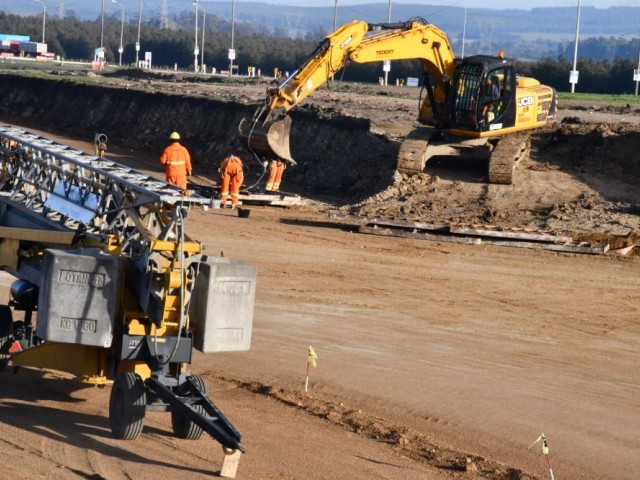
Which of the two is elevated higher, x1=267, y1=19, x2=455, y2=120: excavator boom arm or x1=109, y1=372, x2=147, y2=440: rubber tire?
x1=267, y1=19, x2=455, y2=120: excavator boom arm

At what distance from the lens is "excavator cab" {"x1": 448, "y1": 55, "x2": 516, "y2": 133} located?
26.7 m

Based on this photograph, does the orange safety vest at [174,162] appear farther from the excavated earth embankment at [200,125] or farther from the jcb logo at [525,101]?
the jcb logo at [525,101]

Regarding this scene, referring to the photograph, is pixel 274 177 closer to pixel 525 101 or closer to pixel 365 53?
pixel 365 53

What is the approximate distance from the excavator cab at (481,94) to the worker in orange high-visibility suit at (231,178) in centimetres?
548

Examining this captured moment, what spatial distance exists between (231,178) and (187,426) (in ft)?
49.2

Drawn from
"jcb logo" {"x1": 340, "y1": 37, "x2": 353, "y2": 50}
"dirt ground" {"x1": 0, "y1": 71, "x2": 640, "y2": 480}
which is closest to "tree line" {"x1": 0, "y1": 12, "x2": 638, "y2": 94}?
"jcb logo" {"x1": 340, "y1": 37, "x2": 353, "y2": 50}

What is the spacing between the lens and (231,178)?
1009 inches

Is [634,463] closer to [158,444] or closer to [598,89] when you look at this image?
[158,444]

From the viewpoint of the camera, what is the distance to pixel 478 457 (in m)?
11.1

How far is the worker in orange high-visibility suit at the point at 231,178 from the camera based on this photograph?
990 inches

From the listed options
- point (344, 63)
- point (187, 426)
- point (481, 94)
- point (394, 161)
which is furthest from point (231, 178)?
point (187, 426)

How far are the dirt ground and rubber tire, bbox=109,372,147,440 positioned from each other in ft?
0.64

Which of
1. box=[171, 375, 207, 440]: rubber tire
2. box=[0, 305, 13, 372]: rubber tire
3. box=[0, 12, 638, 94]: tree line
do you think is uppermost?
box=[0, 12, 638, 94]: tree line

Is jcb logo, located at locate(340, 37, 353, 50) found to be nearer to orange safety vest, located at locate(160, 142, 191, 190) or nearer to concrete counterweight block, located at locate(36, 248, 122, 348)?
orange safety vest, located at locate(160, 142, 191, 190)
